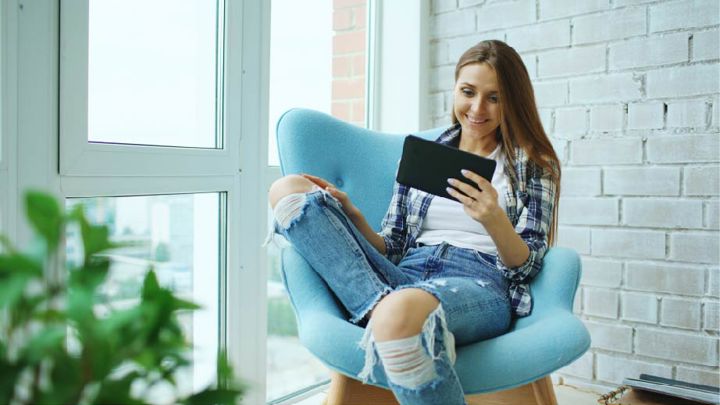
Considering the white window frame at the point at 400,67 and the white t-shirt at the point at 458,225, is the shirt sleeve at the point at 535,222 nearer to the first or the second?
the white t-shirt at the point at 458,225

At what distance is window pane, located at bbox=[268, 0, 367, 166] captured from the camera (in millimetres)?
1805

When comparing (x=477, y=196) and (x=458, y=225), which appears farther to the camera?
(x=458, y=225)

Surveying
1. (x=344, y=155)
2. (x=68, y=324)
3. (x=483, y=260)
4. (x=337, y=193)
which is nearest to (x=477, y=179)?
(x=483, y=260)

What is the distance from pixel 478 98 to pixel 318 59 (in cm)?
78

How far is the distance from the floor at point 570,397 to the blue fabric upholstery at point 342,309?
663 mm

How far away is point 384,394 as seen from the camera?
1.23 meters

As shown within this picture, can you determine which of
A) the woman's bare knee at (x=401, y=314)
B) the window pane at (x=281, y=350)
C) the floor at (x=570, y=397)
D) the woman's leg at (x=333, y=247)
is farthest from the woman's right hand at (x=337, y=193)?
the floor at (x=570, y=397)

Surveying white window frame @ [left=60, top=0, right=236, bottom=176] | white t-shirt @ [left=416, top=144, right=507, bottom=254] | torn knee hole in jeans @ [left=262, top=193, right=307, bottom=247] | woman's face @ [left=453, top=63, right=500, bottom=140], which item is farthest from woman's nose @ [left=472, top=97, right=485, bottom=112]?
white window frame @ [left=60, top=0, right=236, bottom=176]

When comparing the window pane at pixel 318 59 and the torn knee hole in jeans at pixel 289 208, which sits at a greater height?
the window pane at pixel 318 59

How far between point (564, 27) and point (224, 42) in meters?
1.08

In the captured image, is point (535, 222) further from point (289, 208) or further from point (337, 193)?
point (289, 208)

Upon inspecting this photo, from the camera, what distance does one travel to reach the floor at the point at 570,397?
1.80m

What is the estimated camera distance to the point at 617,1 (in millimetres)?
1795

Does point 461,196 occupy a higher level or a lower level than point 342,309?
higher
